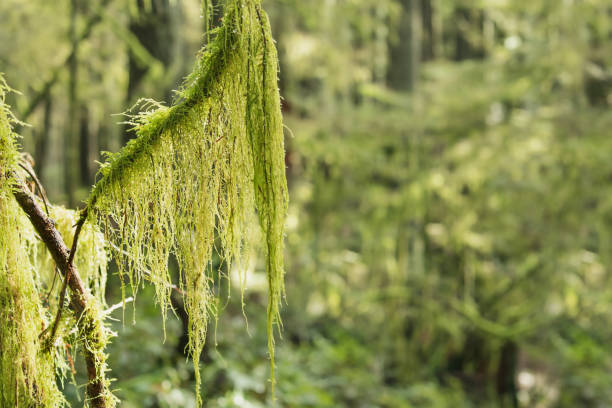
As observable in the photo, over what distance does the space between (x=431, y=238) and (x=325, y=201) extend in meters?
1.74

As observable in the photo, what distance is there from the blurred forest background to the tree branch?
334 centimetres

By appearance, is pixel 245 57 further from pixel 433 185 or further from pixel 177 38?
pixel 433 185

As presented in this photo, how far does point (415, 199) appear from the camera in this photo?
6.41 meters

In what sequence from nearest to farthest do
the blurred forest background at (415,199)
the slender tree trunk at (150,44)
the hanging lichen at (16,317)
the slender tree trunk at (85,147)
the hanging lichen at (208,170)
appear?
the hanging lichen at (208,170) < the hanging lichen at (16,317) < the slender tree trunk at (150,44) < the blurred forest background at (415,199) < the slender tree trunk at (85,147)

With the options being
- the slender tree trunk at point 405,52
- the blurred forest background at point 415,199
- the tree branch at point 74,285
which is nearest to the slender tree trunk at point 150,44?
the blurred forest background at point 415,199

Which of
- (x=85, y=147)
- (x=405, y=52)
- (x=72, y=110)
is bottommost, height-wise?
(x=72, y=110)

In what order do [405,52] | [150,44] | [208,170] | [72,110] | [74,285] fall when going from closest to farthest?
[208,170], [74,285], [150,44], [72,110], [405,52]

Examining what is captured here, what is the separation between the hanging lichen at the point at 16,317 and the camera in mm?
1274

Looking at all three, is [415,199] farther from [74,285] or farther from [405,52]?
[74,285]

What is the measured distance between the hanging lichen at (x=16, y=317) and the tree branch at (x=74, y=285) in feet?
0.14

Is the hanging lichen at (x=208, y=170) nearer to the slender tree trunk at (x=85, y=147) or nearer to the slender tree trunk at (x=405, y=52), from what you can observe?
the slender tree trunk at (x=405, y=52)

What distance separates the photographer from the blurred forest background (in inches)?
225

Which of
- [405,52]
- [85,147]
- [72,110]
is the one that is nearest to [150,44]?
[72,110]

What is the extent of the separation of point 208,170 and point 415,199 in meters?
5.45
